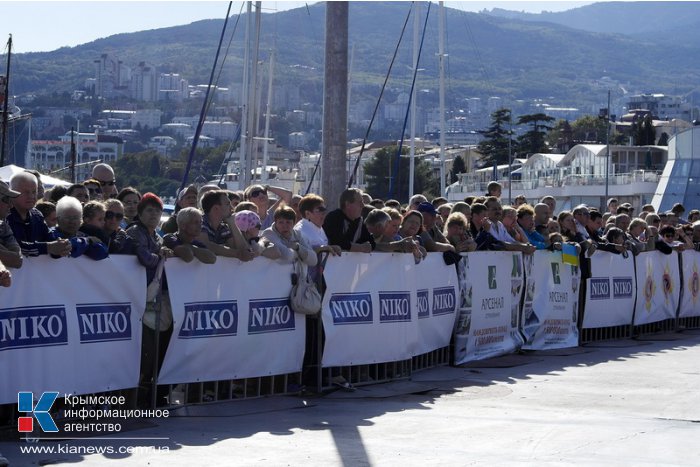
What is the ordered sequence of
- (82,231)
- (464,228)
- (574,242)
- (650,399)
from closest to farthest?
(82,231), (650,399), (464,228), (574,242)

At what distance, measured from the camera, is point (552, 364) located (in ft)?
51.0

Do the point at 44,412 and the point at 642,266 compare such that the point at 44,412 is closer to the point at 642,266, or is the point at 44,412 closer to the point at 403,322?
the point at 403,322

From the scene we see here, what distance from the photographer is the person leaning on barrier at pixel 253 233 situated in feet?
37.3

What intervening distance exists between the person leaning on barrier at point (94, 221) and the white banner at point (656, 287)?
11.7 meters

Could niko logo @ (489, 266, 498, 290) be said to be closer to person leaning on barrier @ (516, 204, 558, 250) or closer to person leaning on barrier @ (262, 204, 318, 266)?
person leaning on barrier @ (516, 204, 558, 250)

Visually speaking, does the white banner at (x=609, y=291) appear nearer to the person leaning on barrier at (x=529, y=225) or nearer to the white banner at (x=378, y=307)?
the person leaning on barrier at (x=529, y=225)

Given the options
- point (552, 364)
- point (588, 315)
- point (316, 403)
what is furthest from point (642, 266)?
point (316, 403)

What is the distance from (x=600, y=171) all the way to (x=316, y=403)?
330 ft

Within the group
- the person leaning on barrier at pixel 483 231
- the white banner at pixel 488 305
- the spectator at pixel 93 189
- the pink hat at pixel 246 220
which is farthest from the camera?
the person leaning on barrier at pixel 483 231

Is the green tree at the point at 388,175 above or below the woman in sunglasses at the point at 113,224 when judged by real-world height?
below

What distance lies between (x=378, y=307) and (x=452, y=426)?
2.85 metres

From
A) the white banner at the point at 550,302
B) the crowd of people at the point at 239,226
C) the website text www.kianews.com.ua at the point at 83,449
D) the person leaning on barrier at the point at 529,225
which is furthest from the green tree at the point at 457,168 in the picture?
the website text www.kianews.com.ua at the point at 83,449

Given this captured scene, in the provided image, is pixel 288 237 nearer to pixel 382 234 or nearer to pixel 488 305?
pixel 382 234

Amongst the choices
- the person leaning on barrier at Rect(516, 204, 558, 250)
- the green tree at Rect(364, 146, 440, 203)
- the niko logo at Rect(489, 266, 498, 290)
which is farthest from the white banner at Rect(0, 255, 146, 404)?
the green tree at Rect(364, 146, 440, 203)
